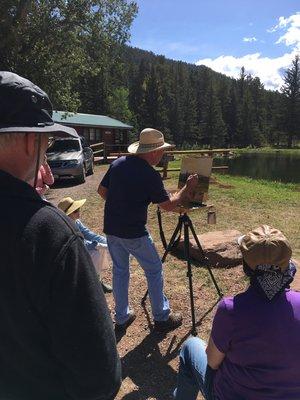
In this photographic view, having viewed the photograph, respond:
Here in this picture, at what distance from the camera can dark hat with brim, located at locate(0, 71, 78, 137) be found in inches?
54.1

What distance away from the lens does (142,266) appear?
14.1 feet

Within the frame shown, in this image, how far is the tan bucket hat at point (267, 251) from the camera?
227 centimetres

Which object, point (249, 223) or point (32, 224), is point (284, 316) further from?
point (249, 223)

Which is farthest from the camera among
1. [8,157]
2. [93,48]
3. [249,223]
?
[93,48]

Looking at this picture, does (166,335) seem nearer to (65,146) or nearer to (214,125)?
(65,146)

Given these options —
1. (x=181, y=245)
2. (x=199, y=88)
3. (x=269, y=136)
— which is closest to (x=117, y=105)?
(x=269, y=136)

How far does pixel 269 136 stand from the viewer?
94.9 metres

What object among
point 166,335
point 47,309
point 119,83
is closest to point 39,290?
point 47,309

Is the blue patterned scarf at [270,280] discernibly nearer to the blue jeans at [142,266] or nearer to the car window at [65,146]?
the blue jeans at [142,266]

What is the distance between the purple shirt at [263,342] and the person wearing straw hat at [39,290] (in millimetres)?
967

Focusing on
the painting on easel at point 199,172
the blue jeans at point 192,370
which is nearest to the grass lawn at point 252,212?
the painting on easel at point 199,172

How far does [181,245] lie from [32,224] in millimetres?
5749

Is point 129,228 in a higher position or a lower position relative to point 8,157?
lower

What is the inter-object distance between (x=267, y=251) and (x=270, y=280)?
15cm
